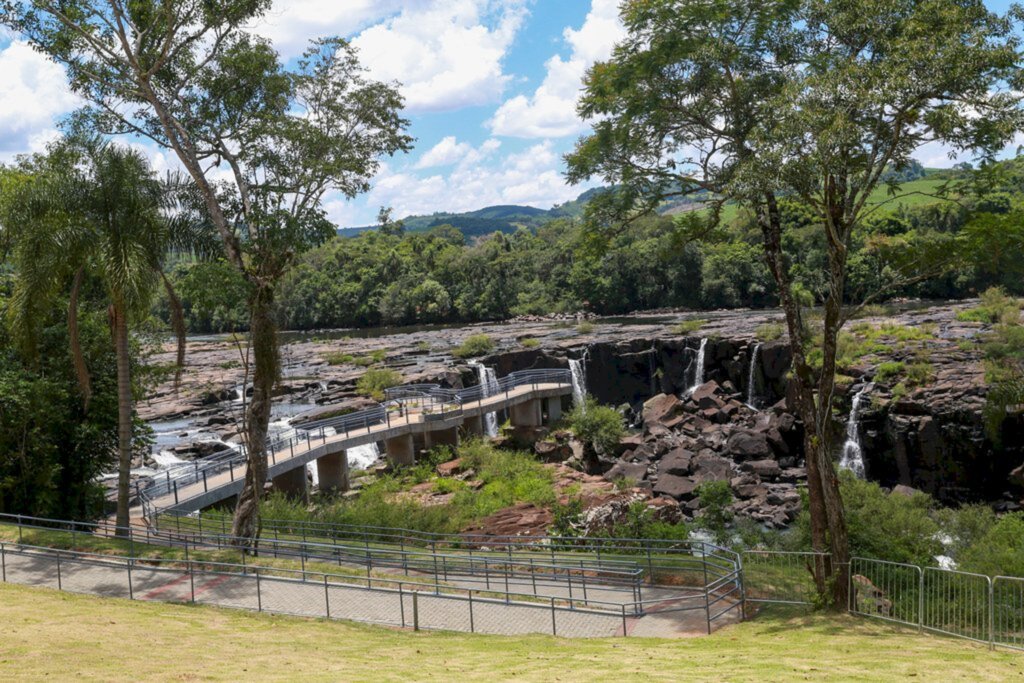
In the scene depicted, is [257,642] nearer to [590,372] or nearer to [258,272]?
[258,272]

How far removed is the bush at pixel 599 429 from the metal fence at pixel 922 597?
2066cm

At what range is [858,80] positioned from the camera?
14703 millimetres

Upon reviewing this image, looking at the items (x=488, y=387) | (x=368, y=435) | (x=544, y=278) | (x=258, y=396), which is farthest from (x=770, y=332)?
(x=544, y=278)

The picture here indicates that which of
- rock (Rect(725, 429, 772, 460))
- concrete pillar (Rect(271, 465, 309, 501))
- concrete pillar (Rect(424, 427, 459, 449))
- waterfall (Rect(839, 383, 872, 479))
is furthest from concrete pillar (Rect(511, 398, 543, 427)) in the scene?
waterfall (Rect(839, 383, 872, 479))

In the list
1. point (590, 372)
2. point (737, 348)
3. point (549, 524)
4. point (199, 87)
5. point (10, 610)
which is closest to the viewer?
point (10, 610)

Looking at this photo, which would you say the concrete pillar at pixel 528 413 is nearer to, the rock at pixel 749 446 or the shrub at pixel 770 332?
the rock at pixel 749 446

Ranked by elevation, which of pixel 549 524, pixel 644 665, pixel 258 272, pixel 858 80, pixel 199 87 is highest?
pixel 199 87

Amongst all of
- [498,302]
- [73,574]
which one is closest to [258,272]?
[73,574]

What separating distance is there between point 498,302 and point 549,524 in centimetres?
8101

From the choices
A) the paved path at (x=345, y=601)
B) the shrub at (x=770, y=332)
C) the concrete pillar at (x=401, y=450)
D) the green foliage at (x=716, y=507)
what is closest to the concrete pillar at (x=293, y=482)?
the concrete pillar at (x=401, y=450)

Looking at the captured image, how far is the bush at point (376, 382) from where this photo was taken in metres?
51.4

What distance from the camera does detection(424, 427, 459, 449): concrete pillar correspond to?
40.2m

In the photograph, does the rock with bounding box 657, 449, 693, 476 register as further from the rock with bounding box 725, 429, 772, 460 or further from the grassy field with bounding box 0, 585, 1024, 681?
the grassy field with bounding box 0, 585, 1024, 681

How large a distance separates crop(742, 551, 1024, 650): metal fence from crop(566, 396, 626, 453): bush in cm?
2066
